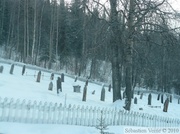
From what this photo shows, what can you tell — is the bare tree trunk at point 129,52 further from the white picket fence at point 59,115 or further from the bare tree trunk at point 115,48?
the white picket fence at point 59,115

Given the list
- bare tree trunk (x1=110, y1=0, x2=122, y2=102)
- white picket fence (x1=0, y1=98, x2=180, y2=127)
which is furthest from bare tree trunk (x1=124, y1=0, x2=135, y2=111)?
white picket fence (x1=0, y1=98, x2=180, y2=127)

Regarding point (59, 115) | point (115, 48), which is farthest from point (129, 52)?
point (59, 115)

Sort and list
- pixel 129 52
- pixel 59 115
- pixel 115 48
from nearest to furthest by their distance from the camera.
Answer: pixel 59 115 < pixel 129 52 < pixel 115 48

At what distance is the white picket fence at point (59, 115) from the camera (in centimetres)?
792

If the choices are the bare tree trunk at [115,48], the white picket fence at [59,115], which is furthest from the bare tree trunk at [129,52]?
Result: the white picket fence at [59,115]

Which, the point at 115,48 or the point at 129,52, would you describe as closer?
the point at 129,52

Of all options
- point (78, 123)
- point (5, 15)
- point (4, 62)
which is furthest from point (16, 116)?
point (5, 15)

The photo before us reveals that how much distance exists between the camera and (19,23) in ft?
134

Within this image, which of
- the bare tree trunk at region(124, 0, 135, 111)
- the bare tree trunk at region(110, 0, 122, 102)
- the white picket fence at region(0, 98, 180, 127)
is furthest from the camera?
the bare tree trunk at region(110, 0, 122, 102)

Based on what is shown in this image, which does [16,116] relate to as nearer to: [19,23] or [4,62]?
[4,62]

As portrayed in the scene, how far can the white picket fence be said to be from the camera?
312 inches

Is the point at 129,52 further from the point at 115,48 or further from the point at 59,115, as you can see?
the point at 59,115

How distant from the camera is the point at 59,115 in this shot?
8828mm

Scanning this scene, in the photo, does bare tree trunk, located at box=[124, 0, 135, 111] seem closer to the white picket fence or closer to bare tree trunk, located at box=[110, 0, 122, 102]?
bare tree trunk, located at box=[110, 0, 122, 102]
